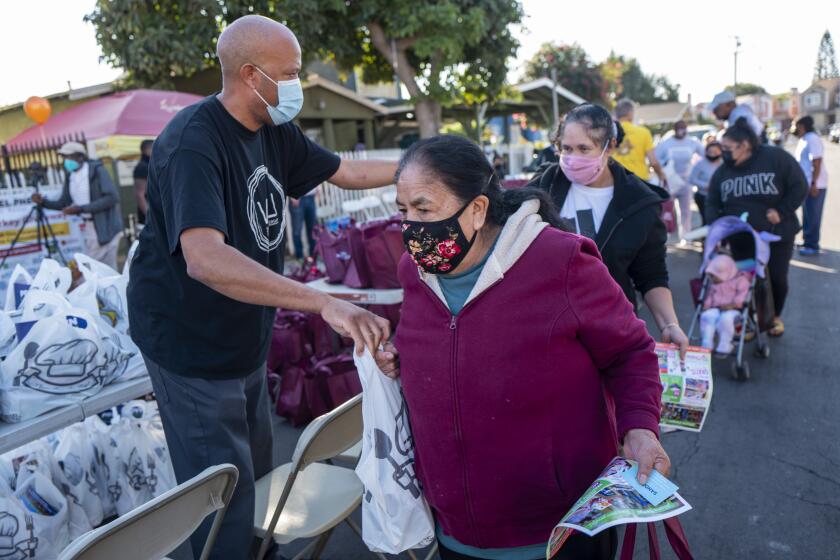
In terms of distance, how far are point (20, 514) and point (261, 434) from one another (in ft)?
3.85

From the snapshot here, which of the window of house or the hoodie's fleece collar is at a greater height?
→ the window of house

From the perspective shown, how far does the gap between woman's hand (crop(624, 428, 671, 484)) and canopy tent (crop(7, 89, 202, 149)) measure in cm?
873

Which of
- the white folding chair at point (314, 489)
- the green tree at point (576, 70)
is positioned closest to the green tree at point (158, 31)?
the white folding chair at point (314, 489)

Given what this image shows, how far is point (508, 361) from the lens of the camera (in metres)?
1.50

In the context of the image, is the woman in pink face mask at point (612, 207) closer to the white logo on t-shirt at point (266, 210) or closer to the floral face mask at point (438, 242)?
the floral face mask at point (438, 242)

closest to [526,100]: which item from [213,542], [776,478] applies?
[776,478]

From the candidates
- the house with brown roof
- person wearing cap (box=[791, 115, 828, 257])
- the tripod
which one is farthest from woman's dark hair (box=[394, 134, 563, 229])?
the house with brown roof

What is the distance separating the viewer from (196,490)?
1801 mm

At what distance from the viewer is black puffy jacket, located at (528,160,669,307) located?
2.51 m

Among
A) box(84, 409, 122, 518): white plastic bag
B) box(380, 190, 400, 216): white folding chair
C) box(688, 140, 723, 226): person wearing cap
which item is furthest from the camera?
box(380, 190, 400, 216): white folding chair

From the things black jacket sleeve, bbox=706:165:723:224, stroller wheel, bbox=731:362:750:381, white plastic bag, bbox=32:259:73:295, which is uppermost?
white plastic bag, bbox=32:259:73:295

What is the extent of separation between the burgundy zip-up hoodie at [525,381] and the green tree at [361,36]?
482 inches

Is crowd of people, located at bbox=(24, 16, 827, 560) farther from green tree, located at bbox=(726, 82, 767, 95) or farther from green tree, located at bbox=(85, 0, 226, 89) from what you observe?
green tree, located at bbox=(726, 82, 767, 95)

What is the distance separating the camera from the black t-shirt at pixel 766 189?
506cm
